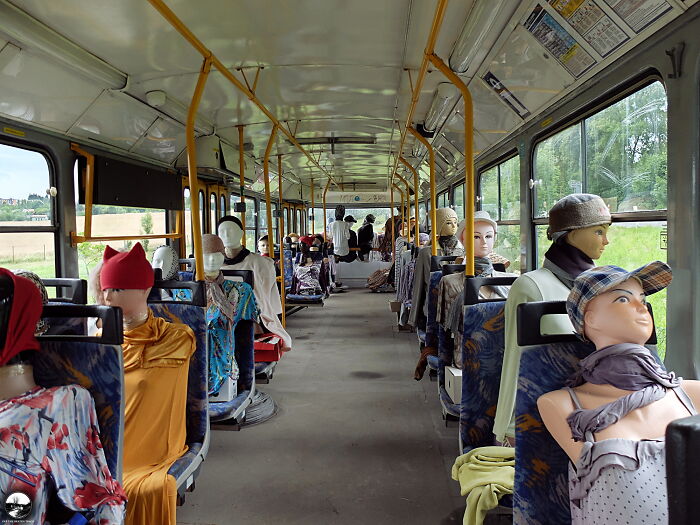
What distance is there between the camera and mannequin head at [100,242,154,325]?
6.41 feet

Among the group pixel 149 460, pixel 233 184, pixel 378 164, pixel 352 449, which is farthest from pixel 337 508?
pixel 378 164

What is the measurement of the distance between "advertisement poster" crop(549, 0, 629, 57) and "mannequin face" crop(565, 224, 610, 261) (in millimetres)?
1079

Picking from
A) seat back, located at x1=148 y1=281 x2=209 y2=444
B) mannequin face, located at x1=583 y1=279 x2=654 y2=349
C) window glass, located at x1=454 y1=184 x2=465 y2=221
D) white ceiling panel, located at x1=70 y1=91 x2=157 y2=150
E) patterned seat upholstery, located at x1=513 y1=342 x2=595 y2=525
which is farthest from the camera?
window glass, located at x1=454 y1=184 x2=465 y2=221

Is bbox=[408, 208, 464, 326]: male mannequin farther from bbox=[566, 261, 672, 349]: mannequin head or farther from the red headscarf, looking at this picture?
the red headscarf

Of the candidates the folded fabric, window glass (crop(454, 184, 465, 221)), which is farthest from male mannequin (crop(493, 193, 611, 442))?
window glass (crop(454, 184, 465, 221))

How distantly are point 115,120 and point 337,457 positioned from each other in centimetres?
320

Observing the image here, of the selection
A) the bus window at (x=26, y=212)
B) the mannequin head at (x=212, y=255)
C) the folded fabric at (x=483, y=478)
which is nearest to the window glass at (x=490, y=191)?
the mannequin head at (x=212, y=255)

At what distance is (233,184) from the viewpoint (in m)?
7.91

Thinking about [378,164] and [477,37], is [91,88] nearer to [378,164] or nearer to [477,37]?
[477,37]

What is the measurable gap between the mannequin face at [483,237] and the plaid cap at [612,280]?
165 centimetres

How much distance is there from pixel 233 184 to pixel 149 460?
6.30 meters

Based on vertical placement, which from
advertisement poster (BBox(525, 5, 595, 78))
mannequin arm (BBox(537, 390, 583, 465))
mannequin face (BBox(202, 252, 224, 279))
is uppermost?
advertisement poster (BBox(525, 5, 595, 78))

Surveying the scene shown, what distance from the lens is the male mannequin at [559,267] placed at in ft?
5.90

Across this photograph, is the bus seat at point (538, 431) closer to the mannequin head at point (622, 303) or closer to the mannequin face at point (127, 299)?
the mannequin head at point (622, 303)
